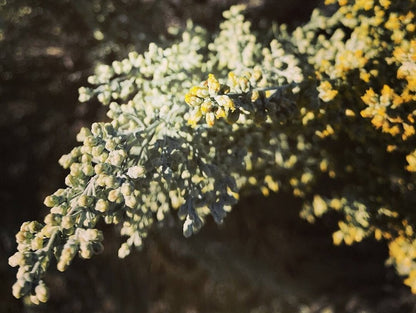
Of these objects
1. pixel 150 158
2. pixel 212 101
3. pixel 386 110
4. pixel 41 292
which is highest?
pixel 212 101

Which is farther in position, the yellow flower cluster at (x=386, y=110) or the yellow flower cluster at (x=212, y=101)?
the yellow flower cluster at (x=386, y=110)

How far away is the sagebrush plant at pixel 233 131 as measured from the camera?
1359 mm

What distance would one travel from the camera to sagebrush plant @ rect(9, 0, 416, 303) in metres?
1.36

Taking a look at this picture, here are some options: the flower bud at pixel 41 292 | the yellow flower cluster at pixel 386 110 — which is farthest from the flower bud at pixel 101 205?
the yellow flower cluster at pixel 386 110

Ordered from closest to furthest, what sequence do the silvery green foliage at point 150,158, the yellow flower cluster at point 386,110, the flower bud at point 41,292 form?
1. the flower bud at point 41,292
2. the silvery green foliage at point 150,158
3. the yellow flower cluster at point 386,110

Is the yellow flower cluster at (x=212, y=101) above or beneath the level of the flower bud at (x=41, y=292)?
above

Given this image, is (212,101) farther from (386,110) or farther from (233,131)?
(386,110)

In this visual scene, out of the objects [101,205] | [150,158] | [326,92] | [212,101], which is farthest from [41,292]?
[326,92]

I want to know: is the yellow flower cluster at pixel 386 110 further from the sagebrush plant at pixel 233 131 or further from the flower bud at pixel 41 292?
the flower bud at pixel 41 292

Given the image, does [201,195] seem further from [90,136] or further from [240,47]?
[240,47]

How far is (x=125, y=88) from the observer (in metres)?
1.79

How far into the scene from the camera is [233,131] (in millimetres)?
1923

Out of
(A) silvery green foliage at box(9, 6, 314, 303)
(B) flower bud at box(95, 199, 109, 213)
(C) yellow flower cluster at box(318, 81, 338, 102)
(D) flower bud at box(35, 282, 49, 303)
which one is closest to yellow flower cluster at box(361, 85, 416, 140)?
(C) yellow flower cluster at box(318, 81, 338, 102)

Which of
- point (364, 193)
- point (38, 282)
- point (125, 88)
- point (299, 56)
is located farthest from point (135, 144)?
point (364, 193)
